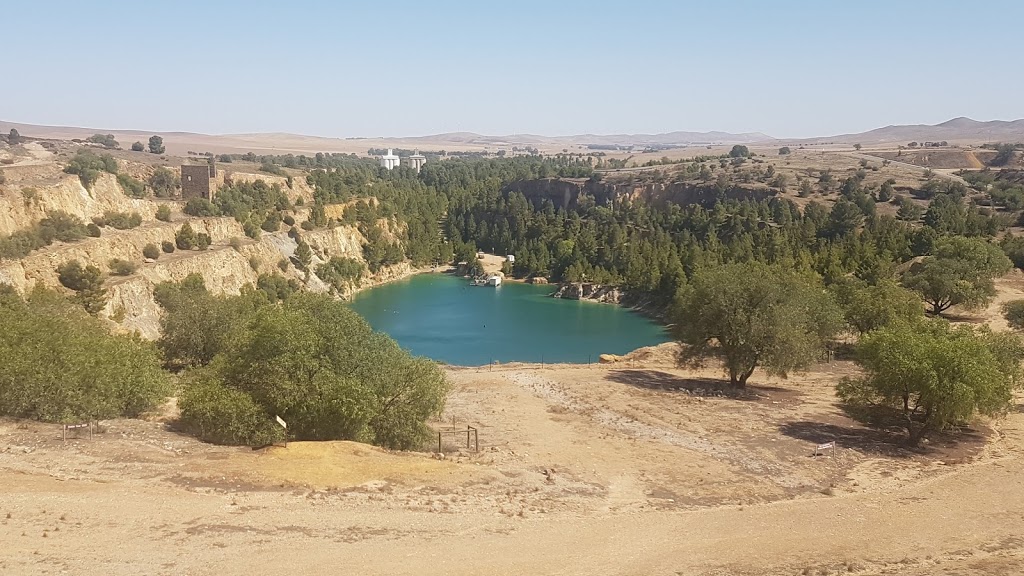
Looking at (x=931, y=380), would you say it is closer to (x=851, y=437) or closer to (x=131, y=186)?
(x=851, y=437)

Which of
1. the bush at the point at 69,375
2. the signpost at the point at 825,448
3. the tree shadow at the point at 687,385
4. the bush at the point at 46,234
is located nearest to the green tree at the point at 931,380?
the signpost at the point at 825,448

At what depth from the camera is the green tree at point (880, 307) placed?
4684 cm

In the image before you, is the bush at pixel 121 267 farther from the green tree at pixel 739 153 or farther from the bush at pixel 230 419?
the green tree at pixel 739 153

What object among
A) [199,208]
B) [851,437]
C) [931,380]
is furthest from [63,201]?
[931,380]

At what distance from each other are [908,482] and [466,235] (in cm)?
9763

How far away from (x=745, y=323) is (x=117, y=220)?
56795 millimetres

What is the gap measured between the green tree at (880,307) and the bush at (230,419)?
36526 millimetres

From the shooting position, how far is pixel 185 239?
7112cm

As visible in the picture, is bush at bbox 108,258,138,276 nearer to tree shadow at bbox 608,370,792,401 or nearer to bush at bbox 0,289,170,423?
bush at bbox 0,289,170,423

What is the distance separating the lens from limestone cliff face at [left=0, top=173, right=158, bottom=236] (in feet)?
193

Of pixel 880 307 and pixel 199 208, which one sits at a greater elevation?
pixel 199 208

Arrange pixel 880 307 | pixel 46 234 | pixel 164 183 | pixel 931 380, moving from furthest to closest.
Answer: pixel 164 183
pixel 46 234
pixel 880 307
pixel 931 380


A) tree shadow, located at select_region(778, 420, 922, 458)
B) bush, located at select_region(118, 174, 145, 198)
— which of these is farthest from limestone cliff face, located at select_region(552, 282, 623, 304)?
tree shadow, located at select_region(778, 420, 922, 458)

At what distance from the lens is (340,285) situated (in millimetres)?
87625
